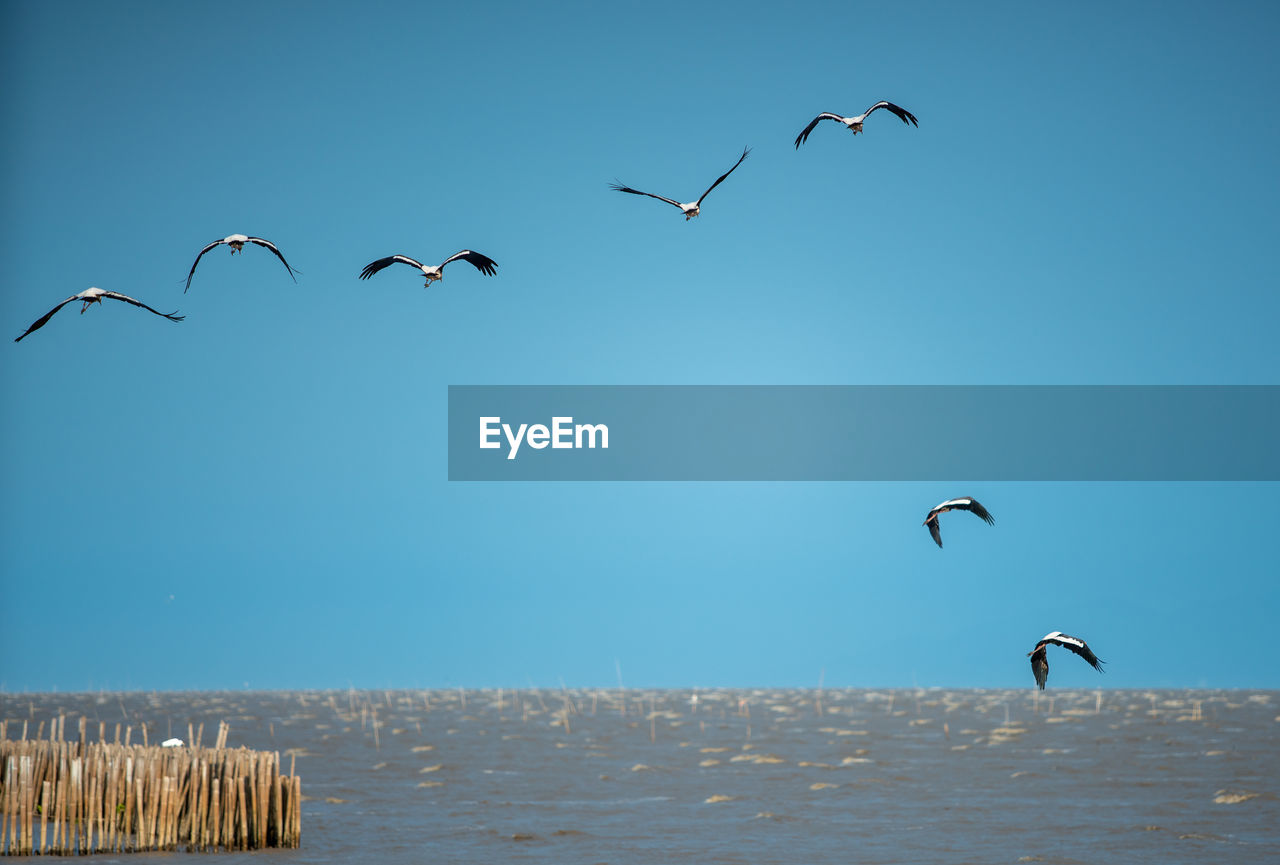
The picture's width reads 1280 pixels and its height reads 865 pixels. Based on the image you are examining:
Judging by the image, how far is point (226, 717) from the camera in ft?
192

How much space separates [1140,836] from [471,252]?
15.1 meters

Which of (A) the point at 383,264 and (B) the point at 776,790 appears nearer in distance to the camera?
(A) the point at 383,264

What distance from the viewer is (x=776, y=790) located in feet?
92.3

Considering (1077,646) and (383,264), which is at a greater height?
(383,264)

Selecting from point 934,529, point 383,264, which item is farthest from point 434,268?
point 934,529

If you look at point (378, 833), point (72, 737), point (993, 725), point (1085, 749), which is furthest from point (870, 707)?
point (378, 833)

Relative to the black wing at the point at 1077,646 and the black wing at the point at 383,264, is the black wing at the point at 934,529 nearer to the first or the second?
the black wing at the point at 1077,646

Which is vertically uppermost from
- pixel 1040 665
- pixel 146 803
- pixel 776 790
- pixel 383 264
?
pixel 383 264

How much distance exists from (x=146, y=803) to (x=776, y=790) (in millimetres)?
14560

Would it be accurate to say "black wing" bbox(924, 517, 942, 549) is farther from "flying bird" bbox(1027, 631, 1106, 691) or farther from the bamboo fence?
the bamboo fence

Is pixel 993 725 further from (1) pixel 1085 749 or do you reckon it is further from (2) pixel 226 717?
(2) pixel 226 717

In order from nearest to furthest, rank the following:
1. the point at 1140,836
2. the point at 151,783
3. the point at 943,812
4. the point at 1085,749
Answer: the point at 151,783
the point at 1140,836
the point at 943,812
the point at 1085,749

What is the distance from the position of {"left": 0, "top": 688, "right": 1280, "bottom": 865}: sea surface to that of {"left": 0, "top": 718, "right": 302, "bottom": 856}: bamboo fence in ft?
1.17

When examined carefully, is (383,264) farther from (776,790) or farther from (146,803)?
(776,790)
